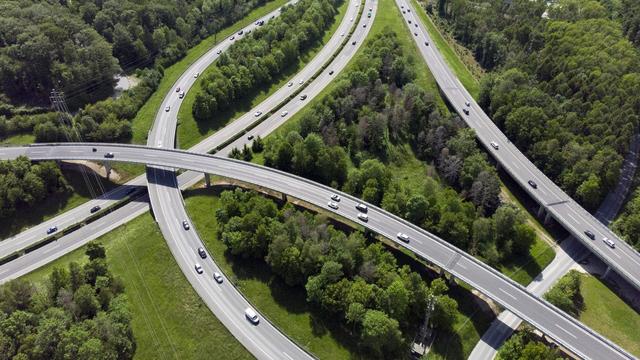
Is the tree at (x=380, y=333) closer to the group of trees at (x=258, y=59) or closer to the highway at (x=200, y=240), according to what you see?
the highway at (x=200, y=240)

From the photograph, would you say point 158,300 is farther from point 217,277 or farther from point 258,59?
point 258,59

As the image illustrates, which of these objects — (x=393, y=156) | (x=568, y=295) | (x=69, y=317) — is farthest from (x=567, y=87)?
(x=69, y=317)

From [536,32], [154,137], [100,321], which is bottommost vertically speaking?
[100,321]

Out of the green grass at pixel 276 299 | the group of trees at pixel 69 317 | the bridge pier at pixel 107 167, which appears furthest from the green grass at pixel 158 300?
the bridge pier at pixel 107 167

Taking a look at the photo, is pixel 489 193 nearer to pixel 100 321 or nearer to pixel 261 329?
pixel 261 329

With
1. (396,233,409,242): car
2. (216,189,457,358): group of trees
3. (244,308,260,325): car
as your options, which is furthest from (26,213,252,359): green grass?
(396,233,409,242): car

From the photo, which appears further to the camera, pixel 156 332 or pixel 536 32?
pixel 536 32

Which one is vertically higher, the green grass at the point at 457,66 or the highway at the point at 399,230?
the green grass at the point at 457,66

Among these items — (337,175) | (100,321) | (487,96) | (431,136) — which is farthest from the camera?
(487,96)

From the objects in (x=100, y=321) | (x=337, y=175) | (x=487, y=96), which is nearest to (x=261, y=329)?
(x=100, y=321)
